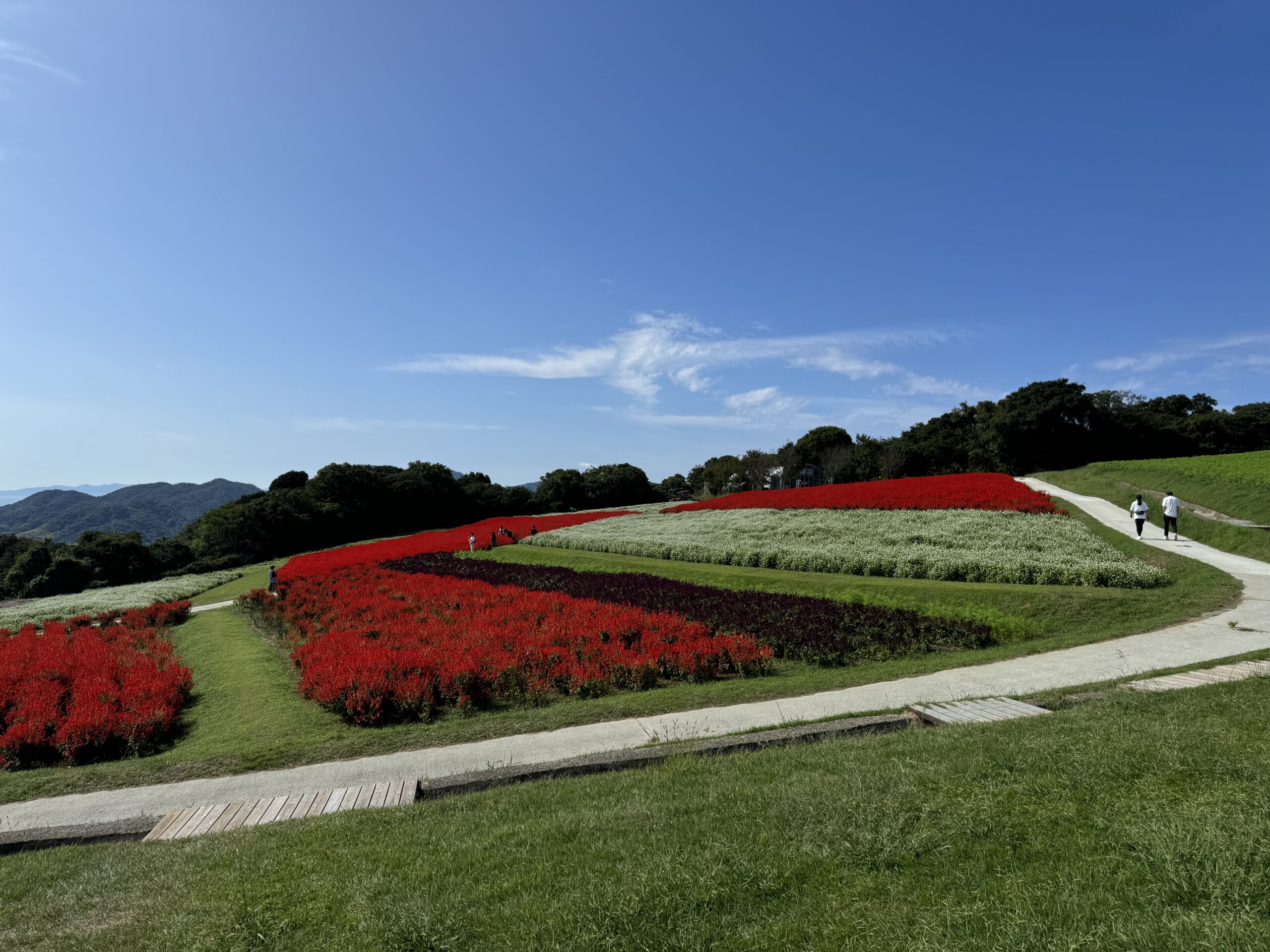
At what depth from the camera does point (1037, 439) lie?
49.0 meters

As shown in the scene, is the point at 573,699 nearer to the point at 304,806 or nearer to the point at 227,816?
the point at 304,806

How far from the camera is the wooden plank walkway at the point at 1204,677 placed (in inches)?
255

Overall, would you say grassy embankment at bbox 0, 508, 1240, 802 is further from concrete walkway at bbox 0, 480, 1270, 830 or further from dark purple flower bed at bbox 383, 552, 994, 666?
dark purple flower bed at bbox 383, 552, 994, 666

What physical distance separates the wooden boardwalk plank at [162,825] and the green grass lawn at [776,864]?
0.75 ft

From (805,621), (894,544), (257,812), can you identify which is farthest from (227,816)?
(894,544)

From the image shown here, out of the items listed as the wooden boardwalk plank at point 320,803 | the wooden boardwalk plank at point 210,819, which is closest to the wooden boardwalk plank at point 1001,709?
the wooden boardwalk plank at point 320,803

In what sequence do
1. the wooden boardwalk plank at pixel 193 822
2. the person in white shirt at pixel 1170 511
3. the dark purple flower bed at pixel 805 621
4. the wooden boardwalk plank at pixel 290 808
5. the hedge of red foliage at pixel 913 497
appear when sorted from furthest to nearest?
the hedge of red foliage at pixel 913 497 → the person in white shirt at pixel 1170 511 → the dark purple flower bed at pixel 805 621 → the wooden boardwalk plank at pixel 290 808 → the wooden boardwalk plank at pixel 193 822

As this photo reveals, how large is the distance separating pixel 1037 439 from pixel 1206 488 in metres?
29.1

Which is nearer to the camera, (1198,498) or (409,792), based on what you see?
(409,792)

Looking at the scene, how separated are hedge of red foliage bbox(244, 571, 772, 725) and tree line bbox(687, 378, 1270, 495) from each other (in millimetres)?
46552

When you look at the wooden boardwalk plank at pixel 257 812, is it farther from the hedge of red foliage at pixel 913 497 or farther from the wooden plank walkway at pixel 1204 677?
the hedge of red foliage at pixel 913 497

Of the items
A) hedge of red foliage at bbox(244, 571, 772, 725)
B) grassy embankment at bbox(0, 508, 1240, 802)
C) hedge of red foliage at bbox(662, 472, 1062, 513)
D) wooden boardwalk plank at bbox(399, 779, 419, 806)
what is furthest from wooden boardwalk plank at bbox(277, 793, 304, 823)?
hedge of red foliage at bbox(662, 472, 1062, 513)

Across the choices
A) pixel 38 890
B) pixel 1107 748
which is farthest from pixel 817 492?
pixel 38 890

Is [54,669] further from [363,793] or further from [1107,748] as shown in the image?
[1107,748]
